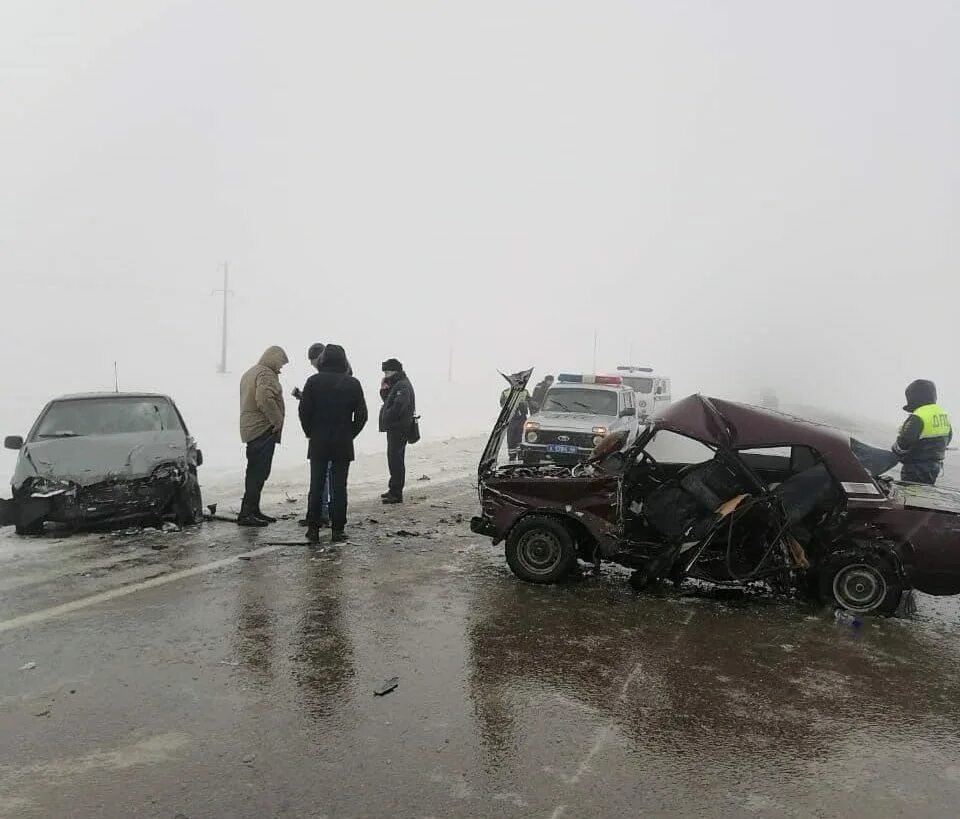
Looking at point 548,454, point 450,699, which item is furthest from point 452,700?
point 548,454

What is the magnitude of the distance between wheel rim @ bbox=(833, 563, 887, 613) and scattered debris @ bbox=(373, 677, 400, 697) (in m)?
3.52

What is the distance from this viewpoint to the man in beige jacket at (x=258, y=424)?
8.52 m

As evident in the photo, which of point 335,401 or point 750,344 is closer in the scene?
point 335,401

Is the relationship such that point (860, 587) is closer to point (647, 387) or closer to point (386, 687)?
point (386, 687)

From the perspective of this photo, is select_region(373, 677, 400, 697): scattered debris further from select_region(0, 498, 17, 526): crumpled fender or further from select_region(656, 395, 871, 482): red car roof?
select_region(0, 498, 17, 526): crumpled fender

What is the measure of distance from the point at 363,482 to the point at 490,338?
394ft

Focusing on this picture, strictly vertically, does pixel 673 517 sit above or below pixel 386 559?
above

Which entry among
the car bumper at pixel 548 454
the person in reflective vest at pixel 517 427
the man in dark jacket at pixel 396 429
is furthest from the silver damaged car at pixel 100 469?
the person in reflective vest at pixel 517 427

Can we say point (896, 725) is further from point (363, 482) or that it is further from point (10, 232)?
point (10, 232)

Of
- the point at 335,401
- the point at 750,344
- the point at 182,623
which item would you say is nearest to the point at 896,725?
the point at 182,623

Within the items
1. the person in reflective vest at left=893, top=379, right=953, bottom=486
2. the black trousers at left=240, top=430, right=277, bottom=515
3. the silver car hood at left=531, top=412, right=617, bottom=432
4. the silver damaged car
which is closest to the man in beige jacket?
the black trousers at left=240, top=430, right=277, bottom=515

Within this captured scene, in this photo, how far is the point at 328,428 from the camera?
782 centimetres

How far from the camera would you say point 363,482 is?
1255 centimetres

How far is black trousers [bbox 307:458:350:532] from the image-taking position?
777 cm
